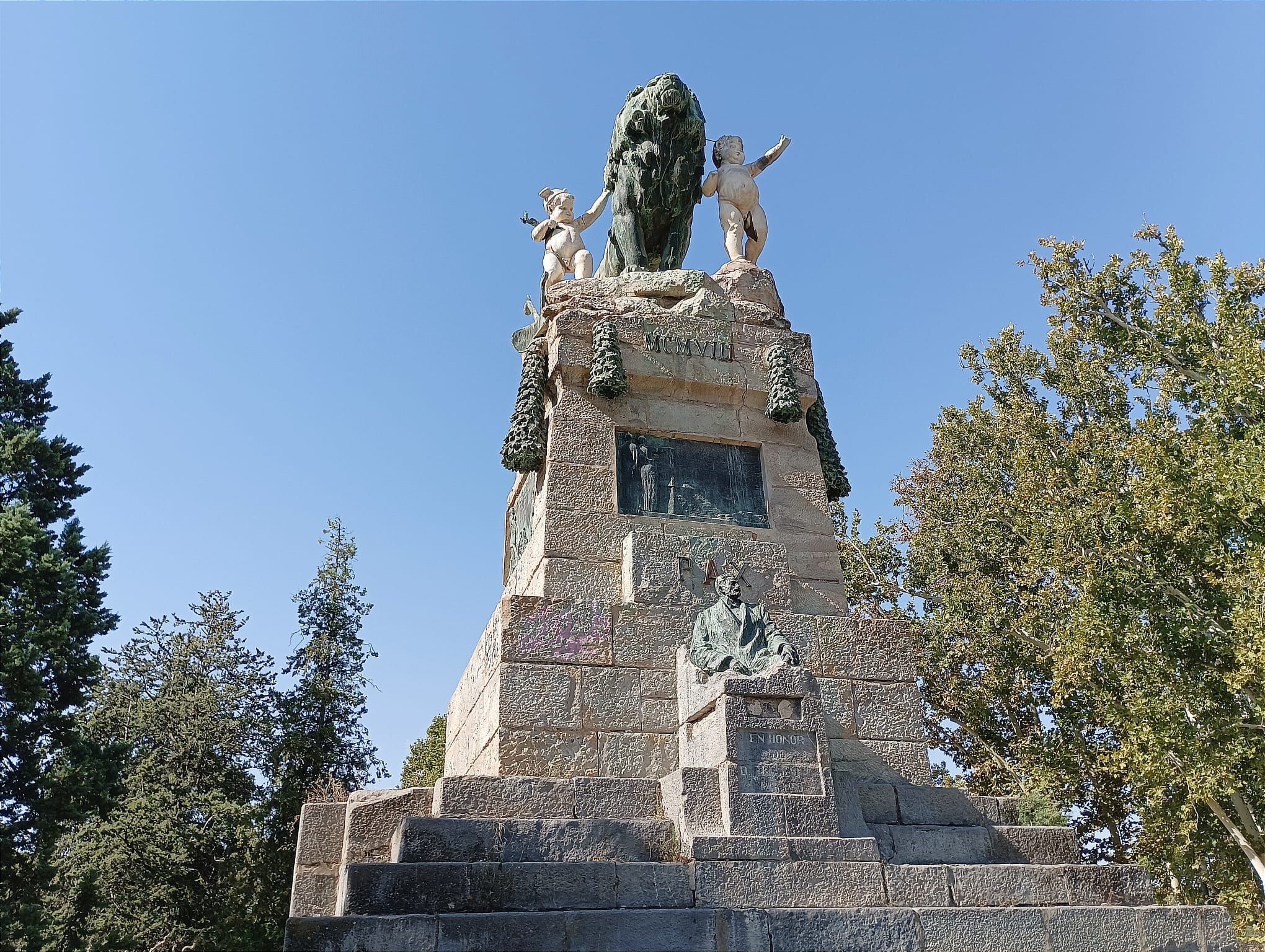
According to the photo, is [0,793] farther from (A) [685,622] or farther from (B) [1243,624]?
(B) [1243,624]

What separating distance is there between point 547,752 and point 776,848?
2.16 m

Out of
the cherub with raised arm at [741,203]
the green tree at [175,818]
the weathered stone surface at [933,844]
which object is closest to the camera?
the weathered stone surface at [933,844]

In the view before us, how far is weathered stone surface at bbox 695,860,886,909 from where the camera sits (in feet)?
19.2

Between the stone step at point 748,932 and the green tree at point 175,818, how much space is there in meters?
12.6

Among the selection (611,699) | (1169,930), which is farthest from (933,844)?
(611,699)

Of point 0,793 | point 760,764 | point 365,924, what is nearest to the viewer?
point 365,924

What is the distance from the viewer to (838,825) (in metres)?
6.49

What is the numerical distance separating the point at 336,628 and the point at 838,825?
61.2 ft

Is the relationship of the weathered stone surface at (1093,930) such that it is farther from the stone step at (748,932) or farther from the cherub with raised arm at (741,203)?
the cherub with raised arm at (741,203)

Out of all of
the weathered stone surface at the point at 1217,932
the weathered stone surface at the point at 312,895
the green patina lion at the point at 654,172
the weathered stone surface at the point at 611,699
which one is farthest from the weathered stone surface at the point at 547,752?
the green patina lion at the point at 654,172

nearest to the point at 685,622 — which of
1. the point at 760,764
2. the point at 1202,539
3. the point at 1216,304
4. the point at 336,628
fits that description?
A: the point at 760,764

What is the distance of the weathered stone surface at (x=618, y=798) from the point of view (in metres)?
6.79

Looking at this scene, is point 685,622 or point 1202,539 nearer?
point 685,622

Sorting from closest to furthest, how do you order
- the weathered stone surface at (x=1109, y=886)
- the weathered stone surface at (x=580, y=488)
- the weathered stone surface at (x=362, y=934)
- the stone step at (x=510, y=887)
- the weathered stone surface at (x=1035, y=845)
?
the weathered stone surface at (x=362, y=934) → the stone step at (x=510, y=887) → the weathered stone surface at (x=1109, y=886) → the weathered stone surface at (x=1035, y=845) → the weathered stone surface at (x=580, y=488)
